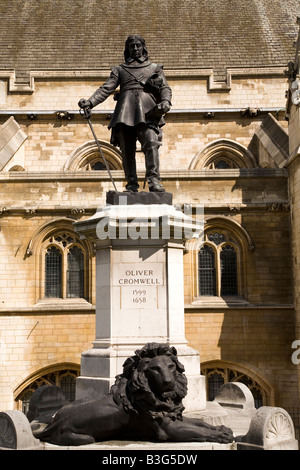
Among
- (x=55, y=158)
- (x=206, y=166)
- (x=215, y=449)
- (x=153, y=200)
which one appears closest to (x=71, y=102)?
(x=55, y=158)

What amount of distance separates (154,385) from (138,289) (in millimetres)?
1407

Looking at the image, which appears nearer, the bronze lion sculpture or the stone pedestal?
the bronze lion sculpture

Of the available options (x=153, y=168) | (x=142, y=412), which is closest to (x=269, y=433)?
(x=142, y=412)

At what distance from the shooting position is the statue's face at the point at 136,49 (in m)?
7.12

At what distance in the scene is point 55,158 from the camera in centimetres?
1973

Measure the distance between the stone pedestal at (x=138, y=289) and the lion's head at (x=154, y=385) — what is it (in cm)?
79

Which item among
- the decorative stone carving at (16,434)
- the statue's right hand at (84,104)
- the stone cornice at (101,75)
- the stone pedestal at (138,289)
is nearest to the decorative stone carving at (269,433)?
the stone pedestal at (138,289)

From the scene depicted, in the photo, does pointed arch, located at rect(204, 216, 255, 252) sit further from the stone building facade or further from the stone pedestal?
the stone pedestal

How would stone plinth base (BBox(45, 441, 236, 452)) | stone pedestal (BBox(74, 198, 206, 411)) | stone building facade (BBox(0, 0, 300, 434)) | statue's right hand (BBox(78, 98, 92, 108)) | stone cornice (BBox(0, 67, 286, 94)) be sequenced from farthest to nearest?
stone cornice (BBox(0, 67, 286, 94)), stone building facade (BBox(0, 0, 300, 434)), statue's right hand (BBox(78, 98, 92, 108)), stone pedestal (BBox(74, 198, 206, 411)), stone plinth base (BBox(45, 441, 236, 452))

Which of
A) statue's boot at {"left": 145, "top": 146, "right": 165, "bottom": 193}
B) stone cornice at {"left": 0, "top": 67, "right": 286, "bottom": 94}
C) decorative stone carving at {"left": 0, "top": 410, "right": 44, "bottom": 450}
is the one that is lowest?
decorative stone carving at {"left": 0, "top": 410, "right": 44, "bottom": 450}

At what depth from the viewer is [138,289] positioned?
649cm

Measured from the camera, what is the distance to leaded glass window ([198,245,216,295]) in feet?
50.5

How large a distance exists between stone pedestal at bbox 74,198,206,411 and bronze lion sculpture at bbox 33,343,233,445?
75 centimetres

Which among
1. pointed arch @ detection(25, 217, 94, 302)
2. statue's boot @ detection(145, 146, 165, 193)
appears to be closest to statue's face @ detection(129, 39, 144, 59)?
statue's boot @ detection(145, 146, 165, 193)
